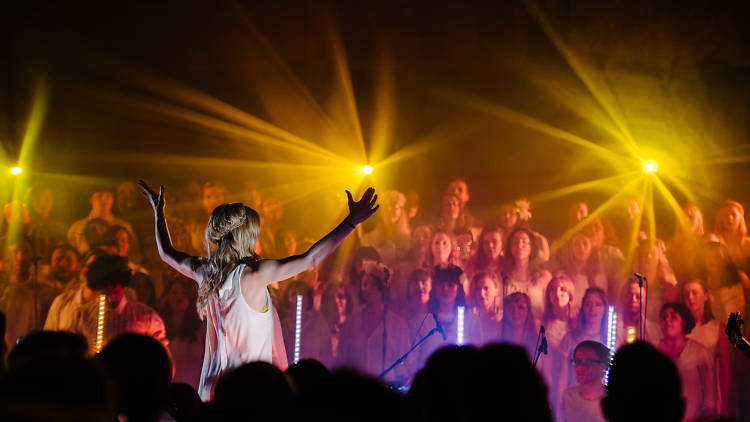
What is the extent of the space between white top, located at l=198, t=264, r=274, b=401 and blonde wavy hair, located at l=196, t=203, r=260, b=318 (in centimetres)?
5

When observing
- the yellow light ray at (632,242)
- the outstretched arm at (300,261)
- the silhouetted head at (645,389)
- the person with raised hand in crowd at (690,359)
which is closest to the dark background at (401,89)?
the yellow light ray at (632,242)

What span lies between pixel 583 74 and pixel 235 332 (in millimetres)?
6434

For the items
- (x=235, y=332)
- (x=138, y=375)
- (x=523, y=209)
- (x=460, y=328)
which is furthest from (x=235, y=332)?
(x=523, y=209)

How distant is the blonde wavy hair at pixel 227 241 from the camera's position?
9.39ft

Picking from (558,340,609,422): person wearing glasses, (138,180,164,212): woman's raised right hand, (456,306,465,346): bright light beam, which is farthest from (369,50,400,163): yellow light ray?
(138,180,164,212): woman's raised right hand

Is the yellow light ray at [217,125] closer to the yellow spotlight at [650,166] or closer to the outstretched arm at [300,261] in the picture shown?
the yellow spotlight at [650,166]

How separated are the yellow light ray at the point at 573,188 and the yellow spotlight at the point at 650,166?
0.27m

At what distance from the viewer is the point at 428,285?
25.8ft

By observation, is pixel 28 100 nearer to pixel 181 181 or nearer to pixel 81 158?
pixel 81 158

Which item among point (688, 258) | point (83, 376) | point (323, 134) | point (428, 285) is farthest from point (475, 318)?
point (83, 376)

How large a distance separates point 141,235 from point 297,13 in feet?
12.0

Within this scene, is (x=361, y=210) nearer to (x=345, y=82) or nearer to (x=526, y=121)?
(x=526, y=121)

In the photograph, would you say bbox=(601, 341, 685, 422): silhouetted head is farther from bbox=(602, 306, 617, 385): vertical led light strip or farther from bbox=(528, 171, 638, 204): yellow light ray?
bbox=(528, 171, 638, 204): yellow light ray

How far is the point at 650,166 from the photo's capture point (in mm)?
7625
